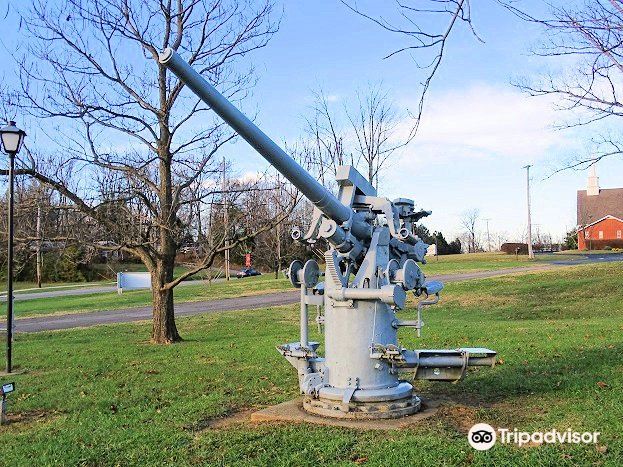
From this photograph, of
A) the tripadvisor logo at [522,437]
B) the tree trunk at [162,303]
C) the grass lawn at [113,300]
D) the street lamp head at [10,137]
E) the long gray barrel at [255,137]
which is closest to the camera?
the long gray barrel at [255,137]

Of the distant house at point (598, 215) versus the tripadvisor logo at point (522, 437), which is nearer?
the tripadvisor logo at point (522, 437)

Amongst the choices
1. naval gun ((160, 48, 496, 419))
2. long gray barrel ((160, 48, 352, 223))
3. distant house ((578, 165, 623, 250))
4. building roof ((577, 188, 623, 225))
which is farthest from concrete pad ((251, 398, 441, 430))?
building roof ((577, 188, 623, 225))

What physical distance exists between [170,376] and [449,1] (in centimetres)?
723

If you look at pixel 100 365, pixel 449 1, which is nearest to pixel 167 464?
pixel 449 1

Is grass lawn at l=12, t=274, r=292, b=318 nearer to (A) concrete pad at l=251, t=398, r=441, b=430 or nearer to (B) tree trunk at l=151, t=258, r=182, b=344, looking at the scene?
(B) tree trunk at l=151, t=258, r=182, b=344

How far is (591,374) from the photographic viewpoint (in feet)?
28.0

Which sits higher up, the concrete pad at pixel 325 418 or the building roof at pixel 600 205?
the building roof at pixel 600 205

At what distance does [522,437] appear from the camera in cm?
584

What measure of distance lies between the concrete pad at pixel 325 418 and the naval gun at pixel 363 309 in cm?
10

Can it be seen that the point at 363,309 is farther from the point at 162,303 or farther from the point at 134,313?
the point at 134,313

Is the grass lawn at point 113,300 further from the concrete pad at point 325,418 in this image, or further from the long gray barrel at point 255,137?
the long gray barrel at point 255,137

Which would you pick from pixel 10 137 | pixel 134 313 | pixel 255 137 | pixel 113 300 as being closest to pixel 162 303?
pixel 10 137

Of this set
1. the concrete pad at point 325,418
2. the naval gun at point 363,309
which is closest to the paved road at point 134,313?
the concrete pad at point 325,418

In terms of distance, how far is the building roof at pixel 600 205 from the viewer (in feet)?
257
